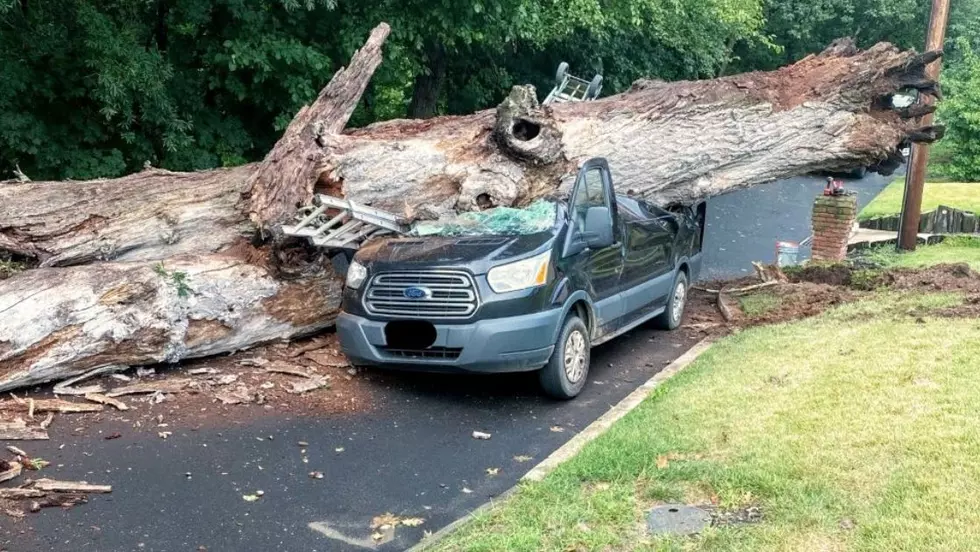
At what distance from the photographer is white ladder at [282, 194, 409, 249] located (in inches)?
296

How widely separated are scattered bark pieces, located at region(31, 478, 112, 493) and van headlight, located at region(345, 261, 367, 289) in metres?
2.43

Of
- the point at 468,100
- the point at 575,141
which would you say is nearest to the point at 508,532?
the point at 575,141

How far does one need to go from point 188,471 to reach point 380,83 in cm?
1136

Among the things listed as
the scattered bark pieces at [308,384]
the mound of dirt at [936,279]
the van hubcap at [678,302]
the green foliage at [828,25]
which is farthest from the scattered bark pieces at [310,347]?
the green foliage at [828,25]

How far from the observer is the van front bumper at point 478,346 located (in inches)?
247

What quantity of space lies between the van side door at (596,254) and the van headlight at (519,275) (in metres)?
0.32

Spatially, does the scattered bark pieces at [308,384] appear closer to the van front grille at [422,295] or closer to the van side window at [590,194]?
the van front grille at [422,295]

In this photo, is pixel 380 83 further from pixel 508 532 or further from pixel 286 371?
pixel 508 532

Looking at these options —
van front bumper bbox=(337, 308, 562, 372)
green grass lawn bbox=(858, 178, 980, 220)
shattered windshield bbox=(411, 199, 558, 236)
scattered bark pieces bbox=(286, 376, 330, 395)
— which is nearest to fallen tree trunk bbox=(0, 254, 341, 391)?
scattered bark pieces bbox=(286, 376, 330, 395)

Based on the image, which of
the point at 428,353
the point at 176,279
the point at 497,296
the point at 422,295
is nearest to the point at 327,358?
the point at 176,279

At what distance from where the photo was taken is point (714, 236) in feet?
55.8

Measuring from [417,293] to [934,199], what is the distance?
18.2 meters

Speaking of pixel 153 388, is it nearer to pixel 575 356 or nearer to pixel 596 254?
pixel 575 356

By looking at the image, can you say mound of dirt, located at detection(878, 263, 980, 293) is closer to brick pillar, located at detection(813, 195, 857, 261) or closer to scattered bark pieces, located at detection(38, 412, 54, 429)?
brick pillar, located at detection(813, 195, 857, 261)
